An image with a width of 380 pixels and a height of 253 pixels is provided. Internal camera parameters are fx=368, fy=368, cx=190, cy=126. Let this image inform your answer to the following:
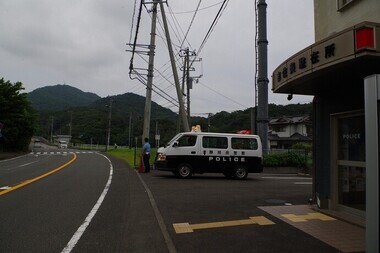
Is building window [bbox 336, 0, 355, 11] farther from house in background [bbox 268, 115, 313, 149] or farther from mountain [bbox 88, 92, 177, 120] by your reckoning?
house in background [bbox 268, 115, 313, 149]

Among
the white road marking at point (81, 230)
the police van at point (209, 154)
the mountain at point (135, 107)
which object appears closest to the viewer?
the white road marking at point (81, 230)

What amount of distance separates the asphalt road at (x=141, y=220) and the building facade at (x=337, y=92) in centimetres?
170

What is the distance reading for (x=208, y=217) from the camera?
8156 millimetres

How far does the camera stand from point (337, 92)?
A: 27.3 ft

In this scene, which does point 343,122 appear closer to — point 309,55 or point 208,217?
point 309,55

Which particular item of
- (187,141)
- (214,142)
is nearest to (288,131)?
(214,142)

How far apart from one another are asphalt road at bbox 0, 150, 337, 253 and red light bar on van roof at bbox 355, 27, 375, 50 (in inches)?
A: 126

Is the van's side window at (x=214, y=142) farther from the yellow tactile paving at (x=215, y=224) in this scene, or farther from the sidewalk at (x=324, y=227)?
the yellow tactile paving at (x=215, y=224)

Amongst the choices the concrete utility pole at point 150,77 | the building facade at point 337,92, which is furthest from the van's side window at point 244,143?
the concrete utility pole at point 150,77

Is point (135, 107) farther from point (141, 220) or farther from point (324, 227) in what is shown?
point (324, 227)

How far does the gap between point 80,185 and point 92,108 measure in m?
77.4

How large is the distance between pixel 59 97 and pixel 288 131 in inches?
3909

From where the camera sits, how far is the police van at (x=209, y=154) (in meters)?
16.5

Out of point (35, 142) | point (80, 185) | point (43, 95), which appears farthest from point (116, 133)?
point (80, 185)
